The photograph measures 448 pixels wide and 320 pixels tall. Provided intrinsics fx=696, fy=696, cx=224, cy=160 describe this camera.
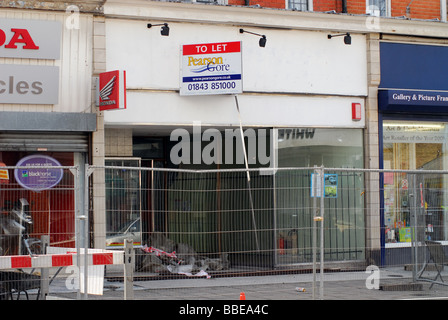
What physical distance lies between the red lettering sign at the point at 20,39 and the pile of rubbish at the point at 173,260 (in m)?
5.00

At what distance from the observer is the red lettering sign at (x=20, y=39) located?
12969 mm

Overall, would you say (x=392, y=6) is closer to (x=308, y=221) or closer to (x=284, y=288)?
(x=308, y=221)

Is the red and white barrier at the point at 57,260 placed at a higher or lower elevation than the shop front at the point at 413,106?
lower

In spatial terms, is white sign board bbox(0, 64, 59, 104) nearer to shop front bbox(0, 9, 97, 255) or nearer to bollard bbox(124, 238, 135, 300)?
shop front bbox(0, 9, 97, 255)

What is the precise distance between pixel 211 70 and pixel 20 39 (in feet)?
12.3

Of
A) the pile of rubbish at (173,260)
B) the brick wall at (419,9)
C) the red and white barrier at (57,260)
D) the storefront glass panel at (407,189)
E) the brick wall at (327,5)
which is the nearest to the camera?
the red and white barrier at (57,260)

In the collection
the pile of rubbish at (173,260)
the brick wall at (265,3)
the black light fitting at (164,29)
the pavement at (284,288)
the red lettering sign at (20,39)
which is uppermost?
the brick wall at (265,3)

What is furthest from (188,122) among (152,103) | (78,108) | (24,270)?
(24,270)

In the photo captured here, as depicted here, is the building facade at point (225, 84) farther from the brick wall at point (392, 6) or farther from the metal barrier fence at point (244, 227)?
the metal barrier fence at point (244, 227)

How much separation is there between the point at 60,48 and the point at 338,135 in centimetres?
631

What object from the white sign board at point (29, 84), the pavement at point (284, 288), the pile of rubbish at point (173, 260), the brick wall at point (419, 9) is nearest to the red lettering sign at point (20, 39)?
the white sign board at point (29, 84)

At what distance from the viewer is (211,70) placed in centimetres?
1409

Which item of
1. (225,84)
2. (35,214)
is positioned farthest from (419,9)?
(35,214)

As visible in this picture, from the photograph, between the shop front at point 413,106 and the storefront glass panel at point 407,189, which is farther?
the shop front at point 413,106
